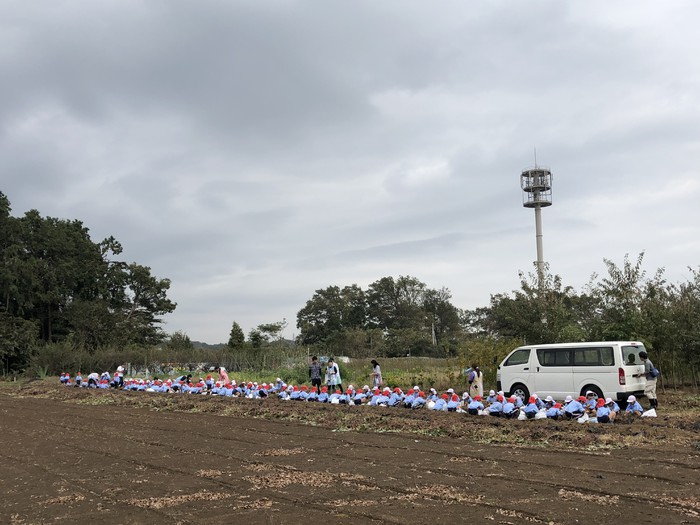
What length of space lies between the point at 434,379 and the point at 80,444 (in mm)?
14162

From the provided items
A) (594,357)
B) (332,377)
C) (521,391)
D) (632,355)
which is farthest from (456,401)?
(332,377)

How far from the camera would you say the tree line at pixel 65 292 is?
4112cm

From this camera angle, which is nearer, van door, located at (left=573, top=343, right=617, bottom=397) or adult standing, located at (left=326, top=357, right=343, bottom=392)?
van door, located at (left=573, top=343, right=617, bottom=397)

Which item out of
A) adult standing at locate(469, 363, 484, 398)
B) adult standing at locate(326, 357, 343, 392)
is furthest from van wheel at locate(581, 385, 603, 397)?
adult standing at locate(326, 357, 343, 392)

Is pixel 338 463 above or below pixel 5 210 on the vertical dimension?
below

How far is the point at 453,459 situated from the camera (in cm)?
832

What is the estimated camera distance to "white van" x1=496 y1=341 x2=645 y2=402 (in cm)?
1330

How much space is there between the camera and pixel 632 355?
13.6 meters

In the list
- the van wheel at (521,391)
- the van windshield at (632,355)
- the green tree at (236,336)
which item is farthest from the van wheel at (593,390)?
the green tree at (236,336)

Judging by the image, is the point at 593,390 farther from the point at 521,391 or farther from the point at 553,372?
the point at 521,391

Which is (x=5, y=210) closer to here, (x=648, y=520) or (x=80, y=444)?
(x=80, y=444)

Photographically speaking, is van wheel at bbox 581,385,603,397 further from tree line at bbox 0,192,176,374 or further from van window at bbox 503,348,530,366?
tree line at bbox 0,192,176,374

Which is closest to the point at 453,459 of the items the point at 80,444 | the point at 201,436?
the point at 201,436

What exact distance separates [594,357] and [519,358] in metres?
1.94
